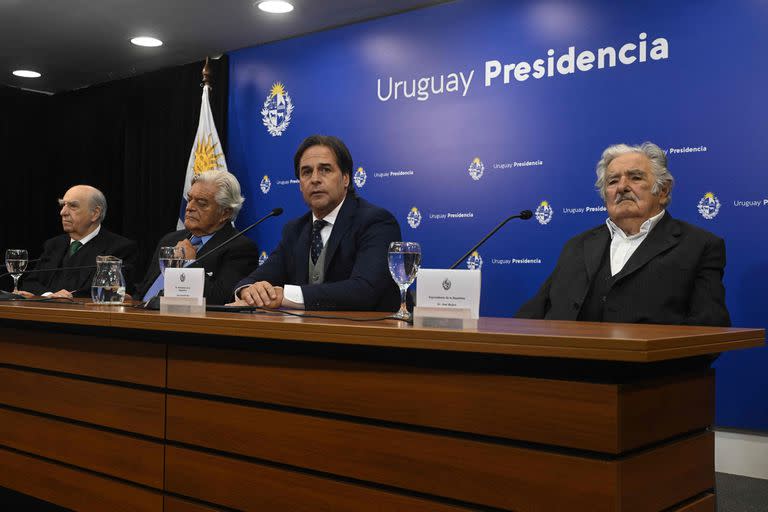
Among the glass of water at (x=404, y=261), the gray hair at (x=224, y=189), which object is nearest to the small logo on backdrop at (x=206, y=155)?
the gray hair at (x=224, y=189)

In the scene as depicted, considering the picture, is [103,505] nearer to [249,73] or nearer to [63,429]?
[63,429]

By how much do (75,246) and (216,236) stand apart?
151 centimetres

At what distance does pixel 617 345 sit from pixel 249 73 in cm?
489

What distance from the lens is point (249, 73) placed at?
5.82 metres

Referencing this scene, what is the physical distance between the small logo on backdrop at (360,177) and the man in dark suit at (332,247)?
6.00 feet

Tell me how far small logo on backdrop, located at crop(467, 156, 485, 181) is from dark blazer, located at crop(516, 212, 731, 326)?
1.73 m

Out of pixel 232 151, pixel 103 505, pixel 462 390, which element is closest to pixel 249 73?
pixel 232 151

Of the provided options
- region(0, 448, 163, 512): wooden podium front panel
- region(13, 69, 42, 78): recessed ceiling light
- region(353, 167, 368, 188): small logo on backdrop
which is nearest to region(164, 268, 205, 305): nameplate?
region(0, 448, 163, 512): wooden podium front panel

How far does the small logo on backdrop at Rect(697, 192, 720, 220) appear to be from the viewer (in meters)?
3.76

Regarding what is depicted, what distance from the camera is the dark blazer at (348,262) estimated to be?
2.71m

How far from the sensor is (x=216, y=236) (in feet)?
12.0

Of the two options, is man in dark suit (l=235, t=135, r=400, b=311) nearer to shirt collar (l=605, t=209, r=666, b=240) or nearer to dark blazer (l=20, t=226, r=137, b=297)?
shirt collar (l=605, t=209, r=666, b=240)

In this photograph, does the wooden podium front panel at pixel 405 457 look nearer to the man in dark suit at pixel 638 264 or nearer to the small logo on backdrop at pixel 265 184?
the man in dark suit at pixel 638 264

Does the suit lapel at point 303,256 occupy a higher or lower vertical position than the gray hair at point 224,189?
lower
